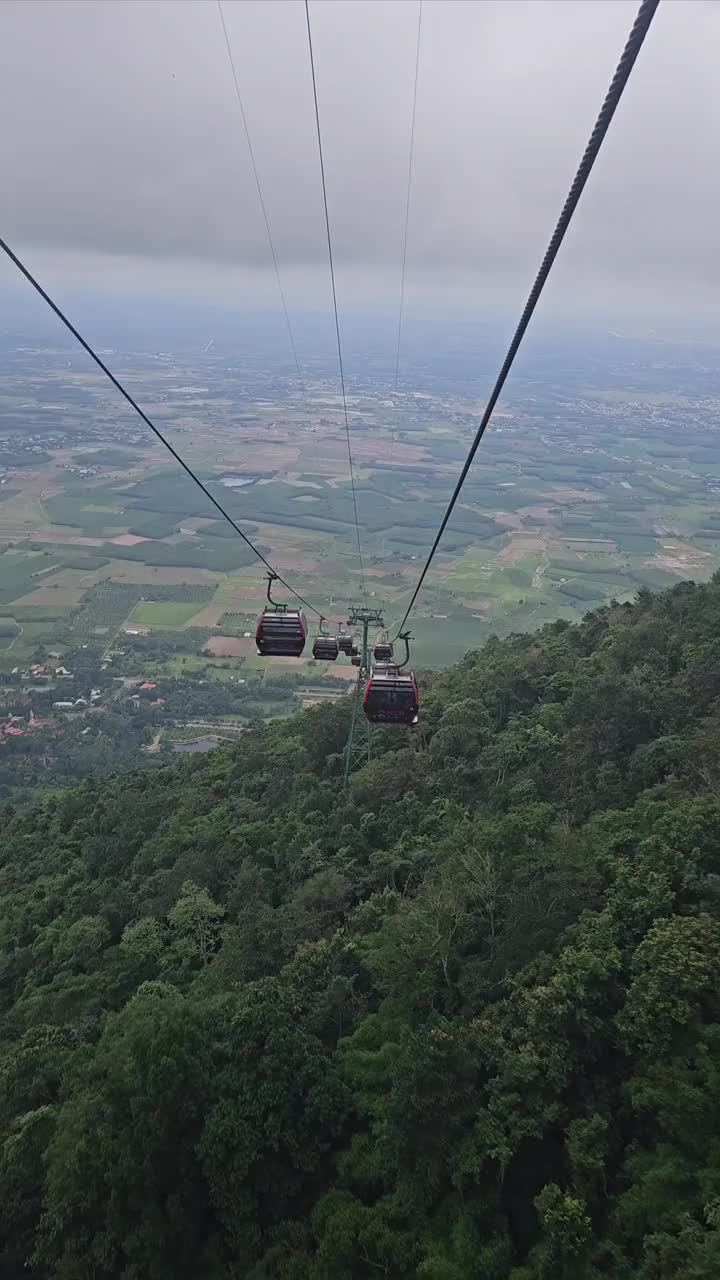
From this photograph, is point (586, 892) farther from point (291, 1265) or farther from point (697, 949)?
point (291, 1265)

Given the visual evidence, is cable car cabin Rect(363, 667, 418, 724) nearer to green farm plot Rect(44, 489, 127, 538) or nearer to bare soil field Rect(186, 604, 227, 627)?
bare soil field Rect(186, 604, 227, 627)

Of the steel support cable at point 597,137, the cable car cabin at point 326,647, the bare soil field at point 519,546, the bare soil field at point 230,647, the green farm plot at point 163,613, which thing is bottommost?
the bare soil field at point 230,647

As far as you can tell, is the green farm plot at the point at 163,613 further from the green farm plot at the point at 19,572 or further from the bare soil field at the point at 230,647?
the green farm plot at the point at 19,572

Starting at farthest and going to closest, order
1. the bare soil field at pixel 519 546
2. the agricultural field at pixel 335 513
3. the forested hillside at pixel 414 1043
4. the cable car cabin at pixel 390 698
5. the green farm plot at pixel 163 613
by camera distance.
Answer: the bare soil field at pixel 519 546, the green farm plot at pixel 163 613, the agricultural field at pixel 335 513, the cable car cabin at pixel 390 698, the forested hillside at pixel 414 1043

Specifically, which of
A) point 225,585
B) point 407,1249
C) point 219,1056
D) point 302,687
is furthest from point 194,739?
point 407,1249

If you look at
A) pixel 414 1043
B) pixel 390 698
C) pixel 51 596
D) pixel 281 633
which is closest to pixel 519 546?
pixel 51 596

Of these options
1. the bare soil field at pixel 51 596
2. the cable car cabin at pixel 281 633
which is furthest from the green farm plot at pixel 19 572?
the cable car cabin at pixel 281 633

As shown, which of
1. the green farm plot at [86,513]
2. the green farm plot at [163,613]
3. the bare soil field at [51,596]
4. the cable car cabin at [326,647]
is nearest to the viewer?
the cable car cabin at [326,647]
